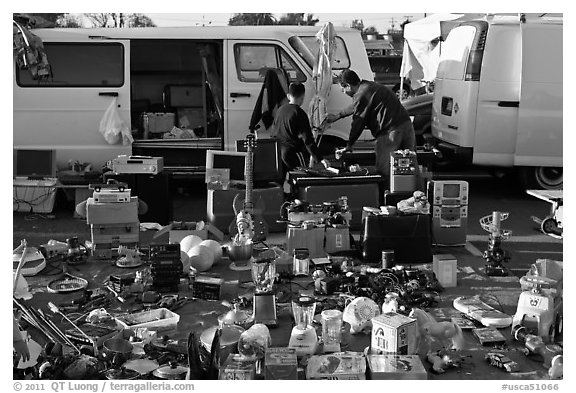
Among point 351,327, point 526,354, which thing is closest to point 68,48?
point 351,327

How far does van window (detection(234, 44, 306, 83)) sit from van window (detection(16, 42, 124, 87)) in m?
1.46

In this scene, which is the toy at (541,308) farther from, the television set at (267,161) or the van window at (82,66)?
the van window at (82,66)

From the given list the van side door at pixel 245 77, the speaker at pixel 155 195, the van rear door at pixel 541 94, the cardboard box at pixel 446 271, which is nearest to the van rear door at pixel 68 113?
the speaker at pixel 155 195

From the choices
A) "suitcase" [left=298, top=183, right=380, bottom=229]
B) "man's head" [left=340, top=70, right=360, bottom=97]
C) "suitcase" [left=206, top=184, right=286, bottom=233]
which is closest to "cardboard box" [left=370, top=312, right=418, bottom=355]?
"suitcase" [left=298, top=183, right=380, bottom=229]

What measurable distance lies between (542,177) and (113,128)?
5375 mm

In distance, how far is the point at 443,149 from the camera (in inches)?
381

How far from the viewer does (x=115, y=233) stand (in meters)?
6.95

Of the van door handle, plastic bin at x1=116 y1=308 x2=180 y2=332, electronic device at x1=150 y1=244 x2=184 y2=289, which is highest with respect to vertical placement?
the van door handle

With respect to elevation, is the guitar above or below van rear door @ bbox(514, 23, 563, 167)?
below

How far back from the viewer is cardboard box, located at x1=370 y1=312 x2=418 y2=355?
14.4 feet

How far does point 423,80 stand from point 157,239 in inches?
331

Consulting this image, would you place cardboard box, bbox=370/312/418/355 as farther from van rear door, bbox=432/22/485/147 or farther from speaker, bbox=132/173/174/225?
van rear door, bbox=432/22/485/147

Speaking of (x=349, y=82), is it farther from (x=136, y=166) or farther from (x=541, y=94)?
(x=136, y=166)
